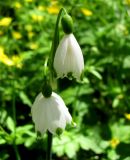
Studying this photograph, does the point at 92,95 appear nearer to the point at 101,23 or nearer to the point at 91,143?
the point at 101,23

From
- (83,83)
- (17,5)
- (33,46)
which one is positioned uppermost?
(17,5)

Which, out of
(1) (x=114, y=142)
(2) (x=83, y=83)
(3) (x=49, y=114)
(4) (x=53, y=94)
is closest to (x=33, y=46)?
(2) (x=83, y=83)

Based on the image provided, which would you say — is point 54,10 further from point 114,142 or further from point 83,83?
point 114,142

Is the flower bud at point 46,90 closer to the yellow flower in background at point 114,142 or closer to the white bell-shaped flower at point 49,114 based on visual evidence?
the white bell-shaped flower at point 49,114

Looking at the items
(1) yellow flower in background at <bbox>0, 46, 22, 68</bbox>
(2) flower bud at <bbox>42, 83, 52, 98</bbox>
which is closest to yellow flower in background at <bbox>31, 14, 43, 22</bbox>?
(1) yellow flower in background at <bbox>0, 46, 22, 68</bbox>

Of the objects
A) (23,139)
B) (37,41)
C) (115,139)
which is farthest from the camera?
(37,41)

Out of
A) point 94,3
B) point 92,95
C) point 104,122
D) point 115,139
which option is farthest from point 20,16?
point 115,139

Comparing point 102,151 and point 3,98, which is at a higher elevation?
point 3,98

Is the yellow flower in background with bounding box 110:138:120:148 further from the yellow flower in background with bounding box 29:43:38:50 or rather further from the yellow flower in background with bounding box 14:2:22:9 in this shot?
the yellow flower in background with bounding box 14:2:22:9
